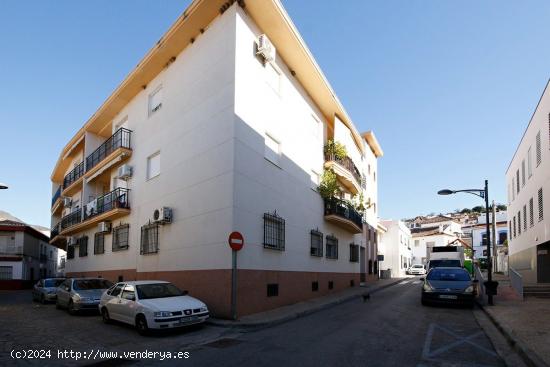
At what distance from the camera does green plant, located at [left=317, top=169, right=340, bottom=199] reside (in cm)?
2164

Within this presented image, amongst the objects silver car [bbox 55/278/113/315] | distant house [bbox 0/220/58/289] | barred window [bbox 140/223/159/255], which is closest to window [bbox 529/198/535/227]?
barred window [bbox 140/223/159/255]

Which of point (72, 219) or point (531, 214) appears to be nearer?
point (531, 214)

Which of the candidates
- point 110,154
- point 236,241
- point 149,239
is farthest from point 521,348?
point 110,154

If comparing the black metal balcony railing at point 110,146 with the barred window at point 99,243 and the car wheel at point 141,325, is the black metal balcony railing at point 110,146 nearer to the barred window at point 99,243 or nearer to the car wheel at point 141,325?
the barred window at point 99,243

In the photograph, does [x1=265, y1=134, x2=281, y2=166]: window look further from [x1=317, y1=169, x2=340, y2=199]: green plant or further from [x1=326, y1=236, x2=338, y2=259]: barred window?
[x1=326, y1=236, x2=338, y2=259]: barred window

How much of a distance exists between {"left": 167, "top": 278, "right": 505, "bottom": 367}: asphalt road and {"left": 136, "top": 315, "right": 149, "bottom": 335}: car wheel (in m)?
2.10

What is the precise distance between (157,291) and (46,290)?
11.9 metres

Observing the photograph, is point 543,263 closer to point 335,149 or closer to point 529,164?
point 529,164

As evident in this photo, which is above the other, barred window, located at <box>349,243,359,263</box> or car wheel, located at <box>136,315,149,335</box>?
barred window, located at <box>349,243,359,263</box>

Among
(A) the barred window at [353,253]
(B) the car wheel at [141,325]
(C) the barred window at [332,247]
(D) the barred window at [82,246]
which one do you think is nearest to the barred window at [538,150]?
(C) the barred window at [332,247]

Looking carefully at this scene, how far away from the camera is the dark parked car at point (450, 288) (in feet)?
49.9

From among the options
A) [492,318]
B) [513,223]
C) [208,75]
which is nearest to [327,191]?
[208,75]

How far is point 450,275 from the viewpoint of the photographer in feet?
54.3

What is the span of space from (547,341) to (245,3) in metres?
13.3
